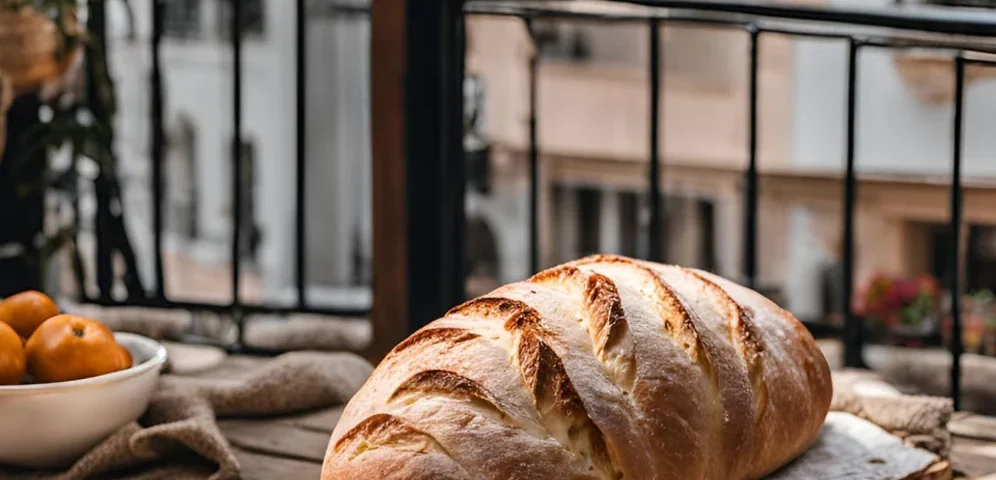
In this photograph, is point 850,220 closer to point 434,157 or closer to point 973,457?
point 973,457

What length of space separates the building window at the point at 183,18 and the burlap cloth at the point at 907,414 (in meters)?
14.1

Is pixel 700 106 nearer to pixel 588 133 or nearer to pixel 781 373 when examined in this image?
pixel 588 133

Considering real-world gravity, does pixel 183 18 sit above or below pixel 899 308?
above

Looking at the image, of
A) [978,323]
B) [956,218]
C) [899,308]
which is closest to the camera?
[956,218]

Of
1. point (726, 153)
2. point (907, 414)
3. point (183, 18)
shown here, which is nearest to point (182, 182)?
point (183, 18)

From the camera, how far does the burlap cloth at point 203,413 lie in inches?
52.3

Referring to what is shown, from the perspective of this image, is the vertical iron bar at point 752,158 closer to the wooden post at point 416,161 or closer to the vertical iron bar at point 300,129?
the wooden post at point 416,161

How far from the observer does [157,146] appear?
2.21 meters

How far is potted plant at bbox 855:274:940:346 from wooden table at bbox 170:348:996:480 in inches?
271

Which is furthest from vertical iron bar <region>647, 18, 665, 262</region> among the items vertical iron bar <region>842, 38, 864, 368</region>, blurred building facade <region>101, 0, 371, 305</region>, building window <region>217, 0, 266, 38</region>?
building window <region>217, 0, 266, 38</region>

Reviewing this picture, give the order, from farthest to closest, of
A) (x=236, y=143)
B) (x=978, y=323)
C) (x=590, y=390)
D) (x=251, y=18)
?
(x=251, y=18), (x=978, y=323), (x=236, y=143), (x=590, y=390)

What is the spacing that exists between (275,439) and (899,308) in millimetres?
7603

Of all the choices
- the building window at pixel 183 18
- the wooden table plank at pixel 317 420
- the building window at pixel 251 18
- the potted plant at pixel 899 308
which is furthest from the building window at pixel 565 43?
the wooden table plank at pixel 317 420

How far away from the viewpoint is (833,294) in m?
12.2
